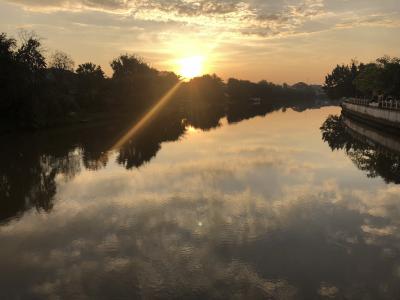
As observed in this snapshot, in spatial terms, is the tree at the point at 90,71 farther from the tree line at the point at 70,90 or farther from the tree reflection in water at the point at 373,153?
the tree reflection in water at the point at 373,153

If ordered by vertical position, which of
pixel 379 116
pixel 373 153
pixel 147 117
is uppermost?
pixel 379 116

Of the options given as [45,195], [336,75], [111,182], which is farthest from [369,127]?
[336,75]

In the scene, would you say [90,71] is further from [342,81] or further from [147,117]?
[342,81]

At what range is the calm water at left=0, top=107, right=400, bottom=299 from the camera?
1177 cm

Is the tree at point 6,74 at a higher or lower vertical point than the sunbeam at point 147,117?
higher

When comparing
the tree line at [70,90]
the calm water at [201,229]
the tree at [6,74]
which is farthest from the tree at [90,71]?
the calm water at [201,229]

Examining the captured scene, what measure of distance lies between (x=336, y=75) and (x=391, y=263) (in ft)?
583

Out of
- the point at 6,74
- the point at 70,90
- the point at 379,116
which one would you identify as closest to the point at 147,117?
the point at 70,90

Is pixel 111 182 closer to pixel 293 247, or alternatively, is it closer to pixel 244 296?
pixel 293 247

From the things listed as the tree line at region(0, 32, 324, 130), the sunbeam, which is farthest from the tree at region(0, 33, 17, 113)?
the sunbeam

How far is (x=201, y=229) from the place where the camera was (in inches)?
644

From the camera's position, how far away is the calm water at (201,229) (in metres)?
11.8

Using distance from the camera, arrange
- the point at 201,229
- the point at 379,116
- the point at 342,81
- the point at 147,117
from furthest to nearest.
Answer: the point at 342,81, the point at 147,117, the point at 379,116, the point at 201,229

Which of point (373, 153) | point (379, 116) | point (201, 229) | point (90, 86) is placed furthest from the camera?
point (90, 86)
